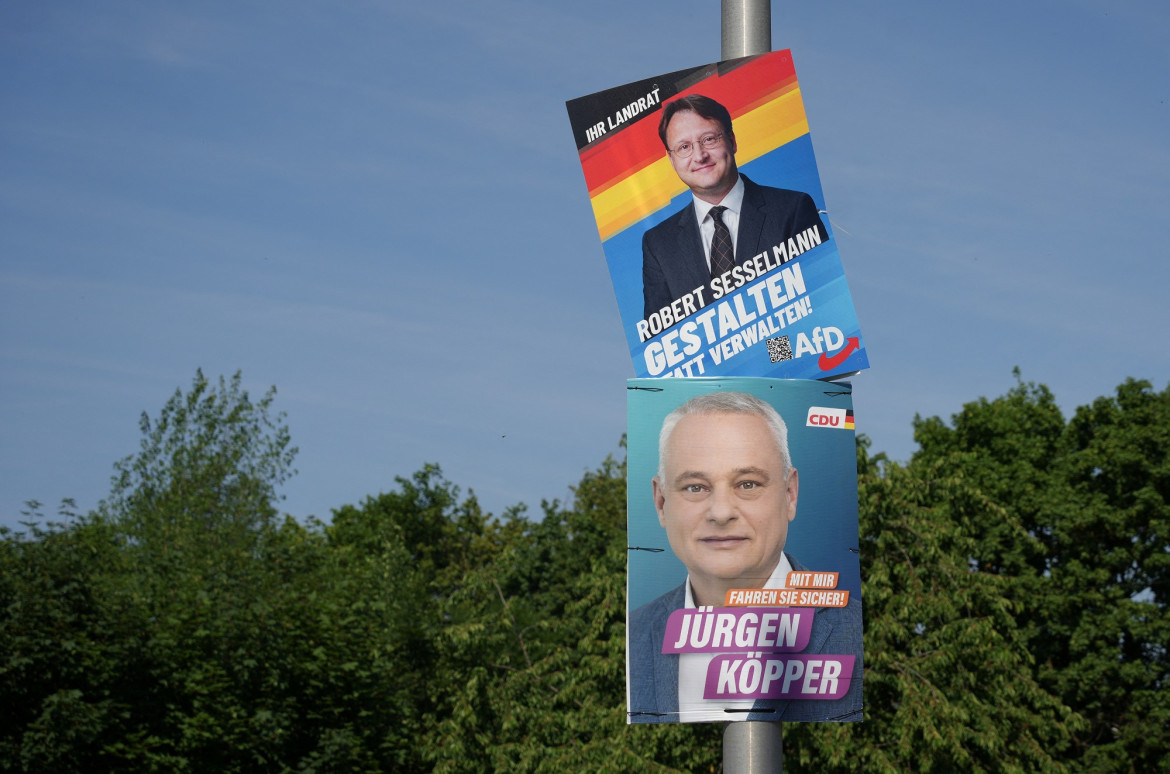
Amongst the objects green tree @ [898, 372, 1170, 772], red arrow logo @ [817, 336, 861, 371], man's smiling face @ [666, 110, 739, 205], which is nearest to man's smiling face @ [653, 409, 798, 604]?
red arrow logo @ [817, 336, 861, 371]

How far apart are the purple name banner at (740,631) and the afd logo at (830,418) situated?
40.1 inches

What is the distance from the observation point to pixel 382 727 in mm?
29641

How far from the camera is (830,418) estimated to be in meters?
6.71

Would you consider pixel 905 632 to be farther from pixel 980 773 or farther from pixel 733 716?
pixel 733 716

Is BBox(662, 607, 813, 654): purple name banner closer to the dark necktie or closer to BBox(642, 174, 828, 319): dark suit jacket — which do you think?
BBox(642, 174, 828, 319): dark suit jacket

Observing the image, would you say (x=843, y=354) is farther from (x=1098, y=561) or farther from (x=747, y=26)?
(x=1098, y=561)

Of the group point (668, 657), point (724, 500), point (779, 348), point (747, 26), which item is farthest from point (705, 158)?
point (668, 657)

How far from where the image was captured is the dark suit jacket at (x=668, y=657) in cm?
645

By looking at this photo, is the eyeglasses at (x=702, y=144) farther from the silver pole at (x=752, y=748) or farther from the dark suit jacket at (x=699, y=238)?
the silver pole at (x=752, y=748)

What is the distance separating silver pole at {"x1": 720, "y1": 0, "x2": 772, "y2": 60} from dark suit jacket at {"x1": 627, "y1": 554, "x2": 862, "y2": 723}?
279 cm

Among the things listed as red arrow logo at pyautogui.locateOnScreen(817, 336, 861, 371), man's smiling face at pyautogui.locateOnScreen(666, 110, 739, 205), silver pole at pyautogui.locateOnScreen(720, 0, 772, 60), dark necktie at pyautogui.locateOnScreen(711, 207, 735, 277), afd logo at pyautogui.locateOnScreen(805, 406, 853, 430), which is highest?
silver pole at pyautogui.locateOnScreen(720, 0, 772, 60)

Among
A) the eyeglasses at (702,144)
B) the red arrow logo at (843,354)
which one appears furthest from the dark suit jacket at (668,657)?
the eyeglasses at (702,144)

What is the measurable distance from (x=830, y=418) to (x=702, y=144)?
1698mm

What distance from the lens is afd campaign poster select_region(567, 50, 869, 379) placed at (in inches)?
265
